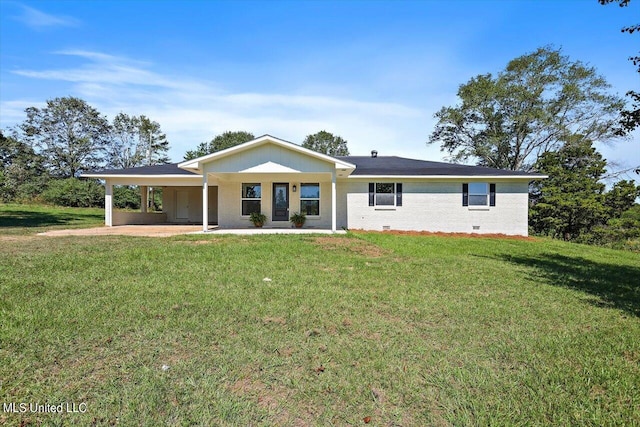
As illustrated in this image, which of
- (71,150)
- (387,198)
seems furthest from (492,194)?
(71,150)

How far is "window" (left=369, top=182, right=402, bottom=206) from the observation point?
55.9ft

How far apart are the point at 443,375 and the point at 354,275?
3.88 metres

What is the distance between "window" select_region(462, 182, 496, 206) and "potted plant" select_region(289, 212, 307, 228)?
7.92m

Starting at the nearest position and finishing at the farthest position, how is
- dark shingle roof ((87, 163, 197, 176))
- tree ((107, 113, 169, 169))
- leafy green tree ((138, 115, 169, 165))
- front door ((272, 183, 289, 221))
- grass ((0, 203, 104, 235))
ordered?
grass ((0, 203, 104, 235)) → front door ((272, 183, 289, 221)) → dark shingle roof ((87, 163, 197, 176)) → tree ((107, 113, 169, 169)) → leafy green tree ((138, 115, 169, 165))

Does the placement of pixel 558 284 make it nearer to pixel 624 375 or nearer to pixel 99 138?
pixel 624 375

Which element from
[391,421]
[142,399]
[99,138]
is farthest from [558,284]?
[99,138]

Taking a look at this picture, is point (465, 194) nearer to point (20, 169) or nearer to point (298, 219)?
point (298, 219)

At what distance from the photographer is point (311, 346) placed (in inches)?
138

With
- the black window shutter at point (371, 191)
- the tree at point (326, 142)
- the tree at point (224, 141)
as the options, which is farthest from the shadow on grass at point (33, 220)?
the tree at point (326, 142)

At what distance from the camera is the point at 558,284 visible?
673 cm

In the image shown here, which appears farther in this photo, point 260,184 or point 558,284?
point 260,184

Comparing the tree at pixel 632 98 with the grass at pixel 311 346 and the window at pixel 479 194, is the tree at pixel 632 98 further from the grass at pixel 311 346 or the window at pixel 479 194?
the window at pixel 479 194

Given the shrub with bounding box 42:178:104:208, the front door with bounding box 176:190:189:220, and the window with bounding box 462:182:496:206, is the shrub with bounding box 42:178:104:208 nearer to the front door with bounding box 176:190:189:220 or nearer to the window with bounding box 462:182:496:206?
the front door with bounding box 176:190:189:220

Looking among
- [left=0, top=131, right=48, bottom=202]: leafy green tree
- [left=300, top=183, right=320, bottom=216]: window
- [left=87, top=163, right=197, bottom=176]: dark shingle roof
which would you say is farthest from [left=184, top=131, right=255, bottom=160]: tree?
[left=300, top=183, right=320, bottom=216]: window
